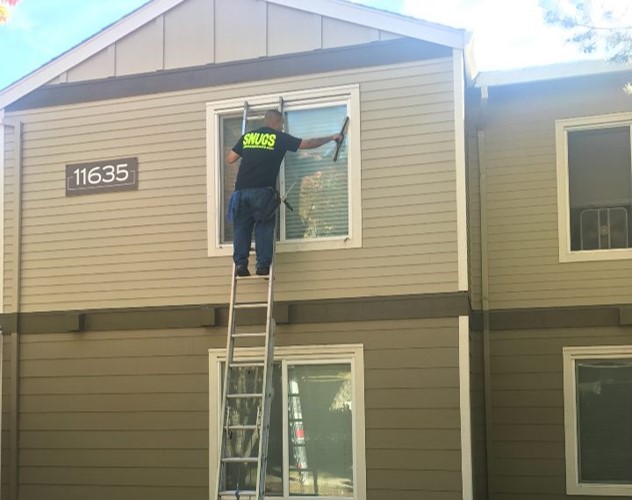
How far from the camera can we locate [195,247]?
24.8ft

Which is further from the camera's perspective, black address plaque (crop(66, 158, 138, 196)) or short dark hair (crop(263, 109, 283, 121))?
black address plaque (crop(66, 158, 138, 196))

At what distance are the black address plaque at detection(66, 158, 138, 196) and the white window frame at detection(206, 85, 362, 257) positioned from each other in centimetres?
85

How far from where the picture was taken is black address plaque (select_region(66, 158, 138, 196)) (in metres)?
7.84

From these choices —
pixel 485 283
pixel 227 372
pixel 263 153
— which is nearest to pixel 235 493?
pixel 227 372

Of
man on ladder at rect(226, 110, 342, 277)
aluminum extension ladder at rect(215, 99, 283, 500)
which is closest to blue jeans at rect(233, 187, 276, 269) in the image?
man on ladder at rect(226, 110, 342, 277)

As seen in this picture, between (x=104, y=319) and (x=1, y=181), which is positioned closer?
(x=104, y=319)

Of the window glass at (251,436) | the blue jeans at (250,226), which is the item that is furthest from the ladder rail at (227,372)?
the window glass at (251,436)

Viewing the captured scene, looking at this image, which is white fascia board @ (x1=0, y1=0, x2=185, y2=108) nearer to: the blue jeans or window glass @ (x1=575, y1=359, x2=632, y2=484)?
the blue jeans

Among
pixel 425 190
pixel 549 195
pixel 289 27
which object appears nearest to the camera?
pixel 425 190

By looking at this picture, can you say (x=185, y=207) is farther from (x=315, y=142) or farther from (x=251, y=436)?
(x=251, y=436)

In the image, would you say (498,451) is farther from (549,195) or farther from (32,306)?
(32,306)

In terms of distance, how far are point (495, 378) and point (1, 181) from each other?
552 centimetres

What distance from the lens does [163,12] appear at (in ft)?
26.0

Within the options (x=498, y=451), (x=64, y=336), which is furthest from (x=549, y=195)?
(x=64, y=336)
